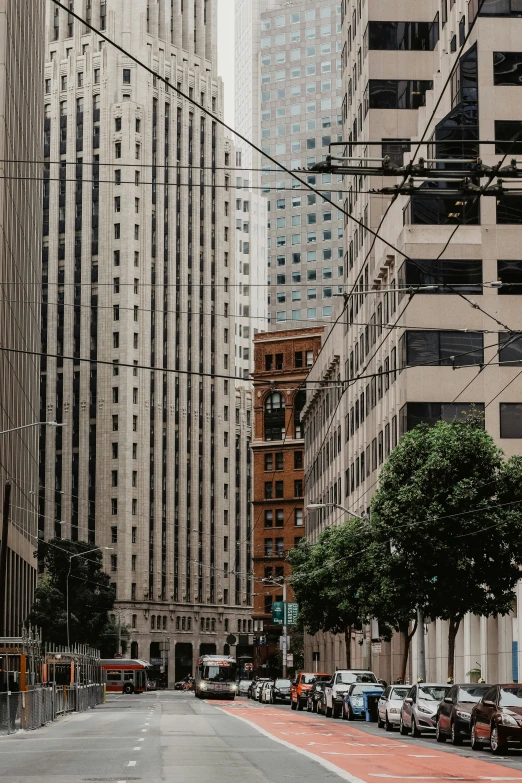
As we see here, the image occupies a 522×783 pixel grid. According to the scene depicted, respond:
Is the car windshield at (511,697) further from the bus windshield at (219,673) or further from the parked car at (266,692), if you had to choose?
the bus windshield at (219,673)

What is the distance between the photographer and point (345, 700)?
52969mm

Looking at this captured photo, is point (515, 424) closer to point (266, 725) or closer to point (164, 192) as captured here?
point (266, 725)

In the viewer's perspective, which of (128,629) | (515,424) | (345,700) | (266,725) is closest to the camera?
(266,725)

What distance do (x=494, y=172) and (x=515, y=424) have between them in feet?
155

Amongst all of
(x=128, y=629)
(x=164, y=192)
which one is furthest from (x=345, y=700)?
(x=164, y=192)

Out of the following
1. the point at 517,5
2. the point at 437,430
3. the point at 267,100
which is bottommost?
the point at 437,430

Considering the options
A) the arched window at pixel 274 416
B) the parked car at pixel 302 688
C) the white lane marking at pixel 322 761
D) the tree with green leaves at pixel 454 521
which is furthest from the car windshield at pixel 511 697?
the arched window at pixel 274 416

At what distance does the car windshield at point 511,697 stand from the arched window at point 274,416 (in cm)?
12501

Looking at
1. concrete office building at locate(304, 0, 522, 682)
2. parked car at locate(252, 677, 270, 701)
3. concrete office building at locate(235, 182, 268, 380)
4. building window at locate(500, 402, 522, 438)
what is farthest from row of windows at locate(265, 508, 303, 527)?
building window at locate(500, 402, 522, 438)

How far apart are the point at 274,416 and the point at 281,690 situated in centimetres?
7525

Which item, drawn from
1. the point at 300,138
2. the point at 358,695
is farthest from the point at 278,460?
the point at 358,695

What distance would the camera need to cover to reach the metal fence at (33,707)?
41438 millimetres

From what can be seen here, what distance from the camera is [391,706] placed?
4316 centimetres

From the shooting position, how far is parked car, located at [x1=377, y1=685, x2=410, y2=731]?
140 ft
